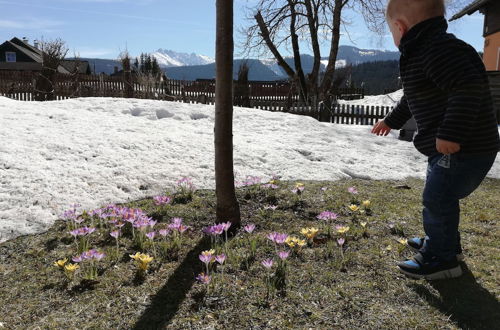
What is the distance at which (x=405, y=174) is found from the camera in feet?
18.6

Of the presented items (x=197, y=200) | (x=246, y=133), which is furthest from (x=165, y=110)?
(x=197, y=200)

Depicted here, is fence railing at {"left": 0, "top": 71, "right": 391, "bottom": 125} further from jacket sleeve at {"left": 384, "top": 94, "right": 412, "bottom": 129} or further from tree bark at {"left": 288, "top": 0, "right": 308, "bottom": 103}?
jacket sleeve at {"left": 384, "top": 94, "right": 412, "bottom": 129}

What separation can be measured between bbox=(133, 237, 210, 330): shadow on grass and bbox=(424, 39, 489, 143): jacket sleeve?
5.48 ft

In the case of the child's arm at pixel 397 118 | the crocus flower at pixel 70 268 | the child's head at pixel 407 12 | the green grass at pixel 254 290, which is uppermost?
the child's head at pixel 407 12

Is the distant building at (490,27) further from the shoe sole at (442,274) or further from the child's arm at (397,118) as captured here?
the shoe sole at (442,274)

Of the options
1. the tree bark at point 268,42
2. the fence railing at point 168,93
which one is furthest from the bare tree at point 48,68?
the tree bark at point 268,42

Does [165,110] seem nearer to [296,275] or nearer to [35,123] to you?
[35,123]

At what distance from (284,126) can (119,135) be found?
3160mm

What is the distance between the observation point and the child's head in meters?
2.46

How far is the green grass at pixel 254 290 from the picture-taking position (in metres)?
2.06

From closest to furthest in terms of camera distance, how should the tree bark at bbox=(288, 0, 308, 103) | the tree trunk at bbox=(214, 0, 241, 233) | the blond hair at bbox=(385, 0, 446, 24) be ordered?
the blond hair at bbox=(385, 0, 446, 24), the tree trunk at bbox=(214, 0, 241, 233), the tree bark at bbox=(288, 0, 308, 103)

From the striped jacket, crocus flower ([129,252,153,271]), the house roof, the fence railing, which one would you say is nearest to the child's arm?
the striped jacket

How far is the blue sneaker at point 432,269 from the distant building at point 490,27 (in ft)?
65.8

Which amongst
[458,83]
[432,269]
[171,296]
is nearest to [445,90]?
[458,83]
